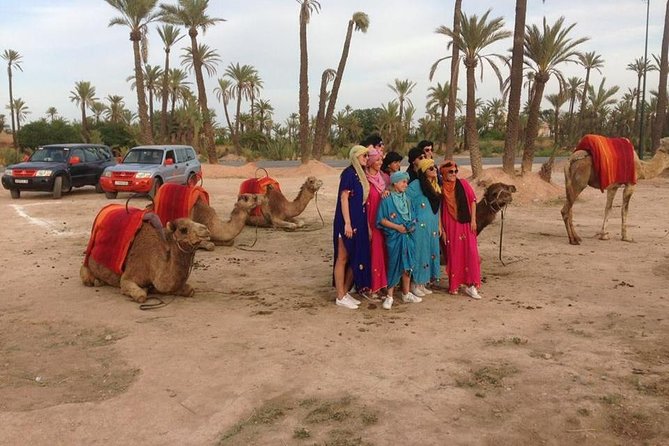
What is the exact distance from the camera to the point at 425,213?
20.9ft

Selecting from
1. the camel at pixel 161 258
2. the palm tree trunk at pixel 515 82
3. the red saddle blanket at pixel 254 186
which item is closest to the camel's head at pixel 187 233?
the camel at pixel 161 258

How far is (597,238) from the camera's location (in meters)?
10.6

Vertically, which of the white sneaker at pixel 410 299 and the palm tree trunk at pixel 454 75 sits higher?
the palm tree trunk at pixel 454 75

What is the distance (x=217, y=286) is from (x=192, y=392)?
3279mm

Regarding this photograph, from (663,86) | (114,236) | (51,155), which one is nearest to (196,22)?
(51,155)

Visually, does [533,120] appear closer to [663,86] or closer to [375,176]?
[663,86]

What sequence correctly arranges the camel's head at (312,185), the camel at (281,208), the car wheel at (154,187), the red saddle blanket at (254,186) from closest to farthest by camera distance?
1. the red saddle blanket at (254,186)
2. the camel's head at (312,185)
3. the camel at (281,208)
4. the car wheel at (154,187)

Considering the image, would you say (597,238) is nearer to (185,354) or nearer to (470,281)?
(470,281)

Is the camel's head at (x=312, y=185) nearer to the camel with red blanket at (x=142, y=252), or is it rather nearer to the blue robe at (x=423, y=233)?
the camel with red blanket at (x=142, y=252)

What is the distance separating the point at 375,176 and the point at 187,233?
6.65 ft

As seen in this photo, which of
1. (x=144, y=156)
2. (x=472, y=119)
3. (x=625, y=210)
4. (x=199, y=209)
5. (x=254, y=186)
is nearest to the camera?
(x=199, y=209)

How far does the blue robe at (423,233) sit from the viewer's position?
635cm

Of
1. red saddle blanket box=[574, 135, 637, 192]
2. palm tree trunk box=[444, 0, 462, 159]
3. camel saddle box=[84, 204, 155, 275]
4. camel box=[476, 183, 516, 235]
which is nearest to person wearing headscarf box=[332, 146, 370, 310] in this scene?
camel box=[476, 183, 516, 235]

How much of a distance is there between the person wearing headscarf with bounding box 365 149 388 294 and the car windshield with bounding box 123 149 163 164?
1232 centimetres
